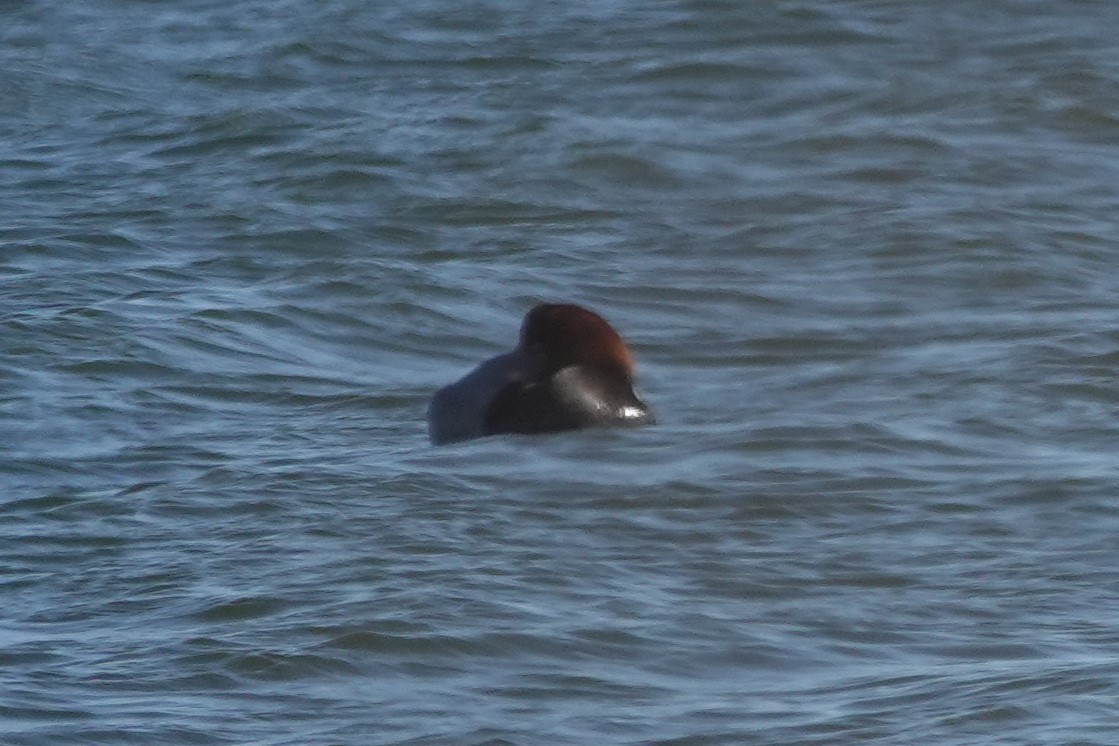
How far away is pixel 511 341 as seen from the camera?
30.6 ft

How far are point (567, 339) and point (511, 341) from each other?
163cm

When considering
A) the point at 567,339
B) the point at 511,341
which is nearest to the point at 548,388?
the point at 567,339

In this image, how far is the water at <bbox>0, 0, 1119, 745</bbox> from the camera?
5566 millimetres

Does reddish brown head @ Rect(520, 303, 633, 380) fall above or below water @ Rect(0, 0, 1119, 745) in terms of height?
above

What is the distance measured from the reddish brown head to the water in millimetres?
268

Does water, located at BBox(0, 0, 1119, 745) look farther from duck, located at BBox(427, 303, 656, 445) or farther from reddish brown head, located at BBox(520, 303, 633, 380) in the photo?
reddish brown head, located at BBox(520, 303, 633, 380)

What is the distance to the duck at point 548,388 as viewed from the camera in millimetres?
7609

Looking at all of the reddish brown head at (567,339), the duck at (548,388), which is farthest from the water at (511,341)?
the reddish brown head at (567,339)

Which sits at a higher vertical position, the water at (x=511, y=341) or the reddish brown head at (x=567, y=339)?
the reddish brown head at (x=567, y=339)

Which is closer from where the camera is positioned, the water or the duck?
the water

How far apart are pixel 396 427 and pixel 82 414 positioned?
1.05 metres

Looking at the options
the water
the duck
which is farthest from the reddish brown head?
the water

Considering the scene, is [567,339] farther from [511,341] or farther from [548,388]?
[511,341]

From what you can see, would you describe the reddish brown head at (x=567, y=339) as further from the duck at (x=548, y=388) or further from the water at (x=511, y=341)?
the water at (x=511, y=341)
